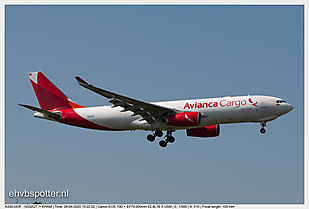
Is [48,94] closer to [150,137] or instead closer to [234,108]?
[150,137]

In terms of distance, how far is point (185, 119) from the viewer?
4066cm

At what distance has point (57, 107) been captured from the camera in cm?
4778

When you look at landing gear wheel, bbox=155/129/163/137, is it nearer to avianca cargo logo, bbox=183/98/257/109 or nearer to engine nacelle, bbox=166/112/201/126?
engine nacelle, bbox=166/112/201/126

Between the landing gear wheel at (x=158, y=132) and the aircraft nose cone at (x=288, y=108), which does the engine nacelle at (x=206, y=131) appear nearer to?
the landing gear wheel at (x=158, y=132)

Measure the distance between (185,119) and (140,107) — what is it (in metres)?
4.29

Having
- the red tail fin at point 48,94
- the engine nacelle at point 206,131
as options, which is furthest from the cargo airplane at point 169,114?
the red tail fin at point 48,94

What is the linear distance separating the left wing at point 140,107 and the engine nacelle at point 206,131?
5210 mm

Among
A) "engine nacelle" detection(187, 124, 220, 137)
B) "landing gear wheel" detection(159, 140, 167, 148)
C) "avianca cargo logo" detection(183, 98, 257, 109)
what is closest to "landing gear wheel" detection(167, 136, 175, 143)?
"landing gear wheel" detection(159, 140, 167, 148)

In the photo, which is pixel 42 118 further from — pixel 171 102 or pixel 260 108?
pixel 260 108

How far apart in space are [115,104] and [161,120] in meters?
5.17

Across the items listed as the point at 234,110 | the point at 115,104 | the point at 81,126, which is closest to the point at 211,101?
the point at 234,110

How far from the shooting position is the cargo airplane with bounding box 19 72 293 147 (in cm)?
4056

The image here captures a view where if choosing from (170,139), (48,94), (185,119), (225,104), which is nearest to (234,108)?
(225,104)

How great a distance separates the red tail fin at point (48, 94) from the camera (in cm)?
4775
